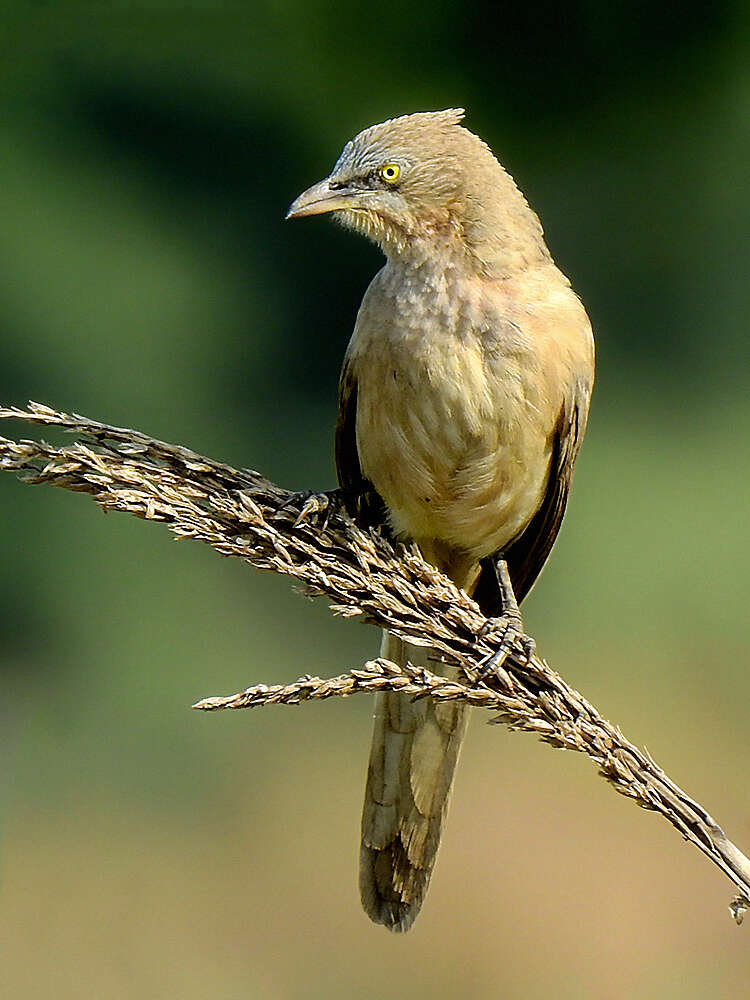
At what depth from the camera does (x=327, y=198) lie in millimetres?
2330

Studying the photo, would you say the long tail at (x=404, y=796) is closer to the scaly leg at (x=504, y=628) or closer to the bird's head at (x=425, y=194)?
the scaly leg at (x=504, y=628)

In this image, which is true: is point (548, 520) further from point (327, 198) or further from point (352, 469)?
point (327, 198)

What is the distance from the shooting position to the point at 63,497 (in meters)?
5.91

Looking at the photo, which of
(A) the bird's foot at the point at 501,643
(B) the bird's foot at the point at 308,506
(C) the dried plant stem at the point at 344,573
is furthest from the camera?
(B) the bird's foot at the point at 308,506

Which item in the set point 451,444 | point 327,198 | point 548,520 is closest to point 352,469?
point 451,444

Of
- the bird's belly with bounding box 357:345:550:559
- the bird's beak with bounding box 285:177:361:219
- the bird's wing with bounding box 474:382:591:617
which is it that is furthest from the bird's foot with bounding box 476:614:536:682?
the bird's beak with bounding box 285:177:361:219

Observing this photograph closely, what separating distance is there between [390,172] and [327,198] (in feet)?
0.43

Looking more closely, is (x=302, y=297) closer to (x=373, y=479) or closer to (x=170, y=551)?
(x=170, y=551)

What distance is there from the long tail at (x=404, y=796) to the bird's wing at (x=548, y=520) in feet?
0.77

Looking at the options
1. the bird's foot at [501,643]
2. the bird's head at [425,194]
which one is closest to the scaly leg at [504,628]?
the bird's foot at [501,643]

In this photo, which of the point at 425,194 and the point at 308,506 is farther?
the point at 425,194

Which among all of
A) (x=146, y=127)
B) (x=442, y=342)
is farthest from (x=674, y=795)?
(x=146, y=127)

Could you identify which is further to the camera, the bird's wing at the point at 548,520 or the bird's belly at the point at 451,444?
the bird's wing at the point at 548,520

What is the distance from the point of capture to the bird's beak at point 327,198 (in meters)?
2.31
